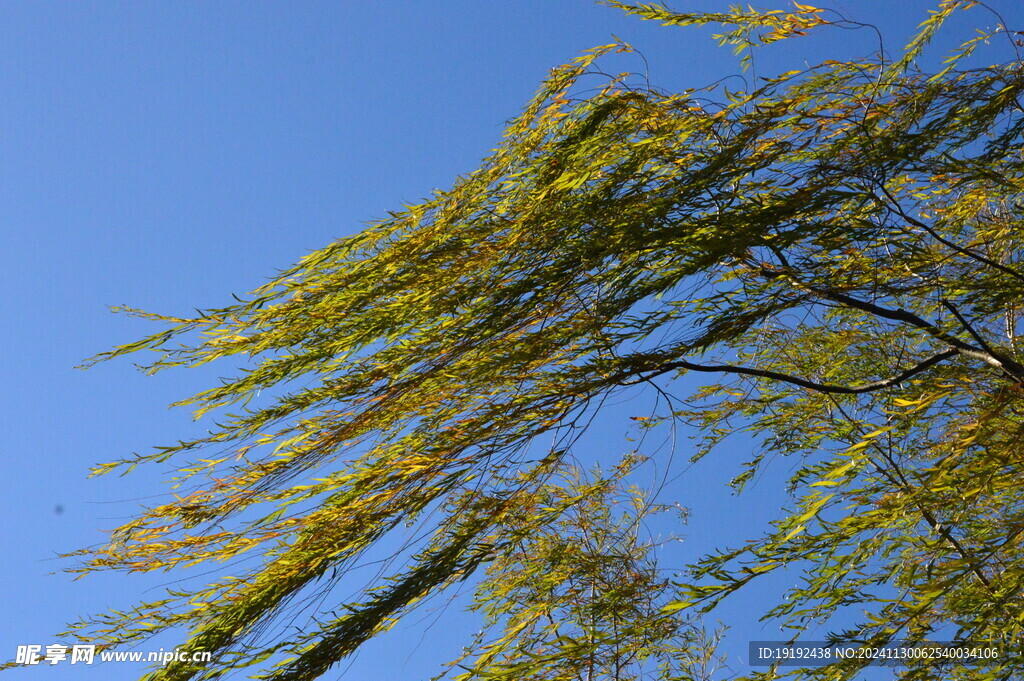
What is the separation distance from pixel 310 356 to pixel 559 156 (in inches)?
32.9

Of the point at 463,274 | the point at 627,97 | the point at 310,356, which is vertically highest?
the point at 627,97

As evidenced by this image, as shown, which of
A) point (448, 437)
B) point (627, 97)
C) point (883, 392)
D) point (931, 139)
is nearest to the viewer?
point (448, 437)

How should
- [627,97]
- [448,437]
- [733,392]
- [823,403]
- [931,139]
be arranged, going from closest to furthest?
[448,437], [931,139], [627,97], [823,403], [733,392]

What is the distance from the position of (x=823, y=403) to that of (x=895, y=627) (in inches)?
45.1

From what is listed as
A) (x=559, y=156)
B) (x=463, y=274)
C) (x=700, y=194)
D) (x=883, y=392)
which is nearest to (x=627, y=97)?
(x=559, y=156)

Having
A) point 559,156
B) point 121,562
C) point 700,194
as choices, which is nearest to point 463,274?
point 559,156

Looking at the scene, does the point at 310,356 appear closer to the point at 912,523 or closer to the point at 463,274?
the point at 463,274

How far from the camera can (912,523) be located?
276 cm

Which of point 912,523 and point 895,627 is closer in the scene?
point 895,627

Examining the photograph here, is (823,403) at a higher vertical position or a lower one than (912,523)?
higher

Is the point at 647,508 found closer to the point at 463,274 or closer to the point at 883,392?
the point at 883,392

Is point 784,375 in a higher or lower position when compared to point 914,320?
lower

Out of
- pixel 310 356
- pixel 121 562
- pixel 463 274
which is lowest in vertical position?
pixel 121 562

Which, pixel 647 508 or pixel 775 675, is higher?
pixel 647 508
